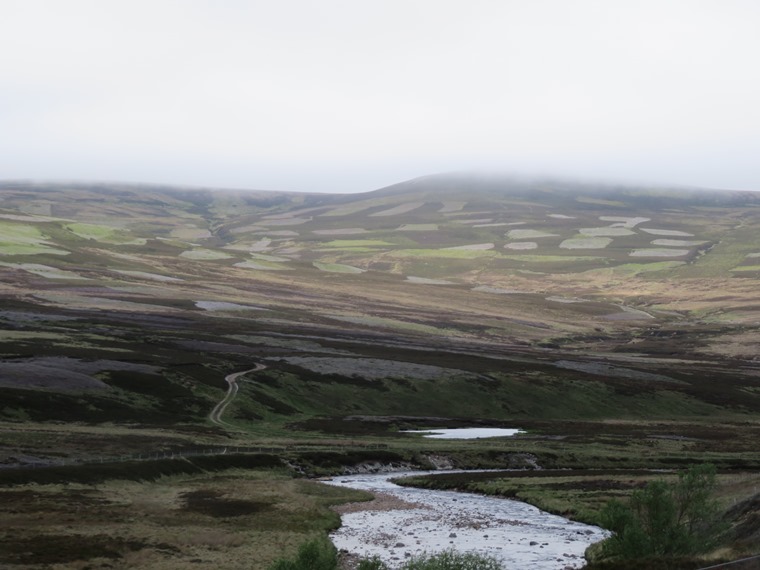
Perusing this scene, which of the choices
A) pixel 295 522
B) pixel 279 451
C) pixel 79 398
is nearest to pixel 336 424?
pixel 279 451

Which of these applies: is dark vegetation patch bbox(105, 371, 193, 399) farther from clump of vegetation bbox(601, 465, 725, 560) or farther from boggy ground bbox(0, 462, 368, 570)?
clump of vegetation bbox(601, 465, 725, 560)

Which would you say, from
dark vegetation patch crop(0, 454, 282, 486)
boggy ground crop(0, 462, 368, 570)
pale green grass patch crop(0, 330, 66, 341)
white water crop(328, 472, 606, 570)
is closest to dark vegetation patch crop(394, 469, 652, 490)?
white water crop(328, 472, 606, 570)

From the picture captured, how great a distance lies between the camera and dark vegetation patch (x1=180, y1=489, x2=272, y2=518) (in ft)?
178

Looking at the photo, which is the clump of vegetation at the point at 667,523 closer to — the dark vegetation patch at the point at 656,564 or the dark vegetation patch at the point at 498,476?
the dark vegetation patch at the point at 656,564

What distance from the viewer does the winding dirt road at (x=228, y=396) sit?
320ft

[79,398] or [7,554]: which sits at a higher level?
[7,554]

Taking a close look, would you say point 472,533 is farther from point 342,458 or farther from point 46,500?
point 342,458

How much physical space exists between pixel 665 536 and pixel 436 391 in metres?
85.7

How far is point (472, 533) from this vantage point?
169ft

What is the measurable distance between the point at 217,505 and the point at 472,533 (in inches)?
690

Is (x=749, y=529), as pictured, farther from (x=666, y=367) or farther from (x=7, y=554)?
(x=666, y=367)

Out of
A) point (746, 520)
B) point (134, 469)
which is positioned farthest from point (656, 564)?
point (134, 469)

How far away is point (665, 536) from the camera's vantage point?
37.1 meters

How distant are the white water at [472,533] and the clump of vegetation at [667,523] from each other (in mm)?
4273
